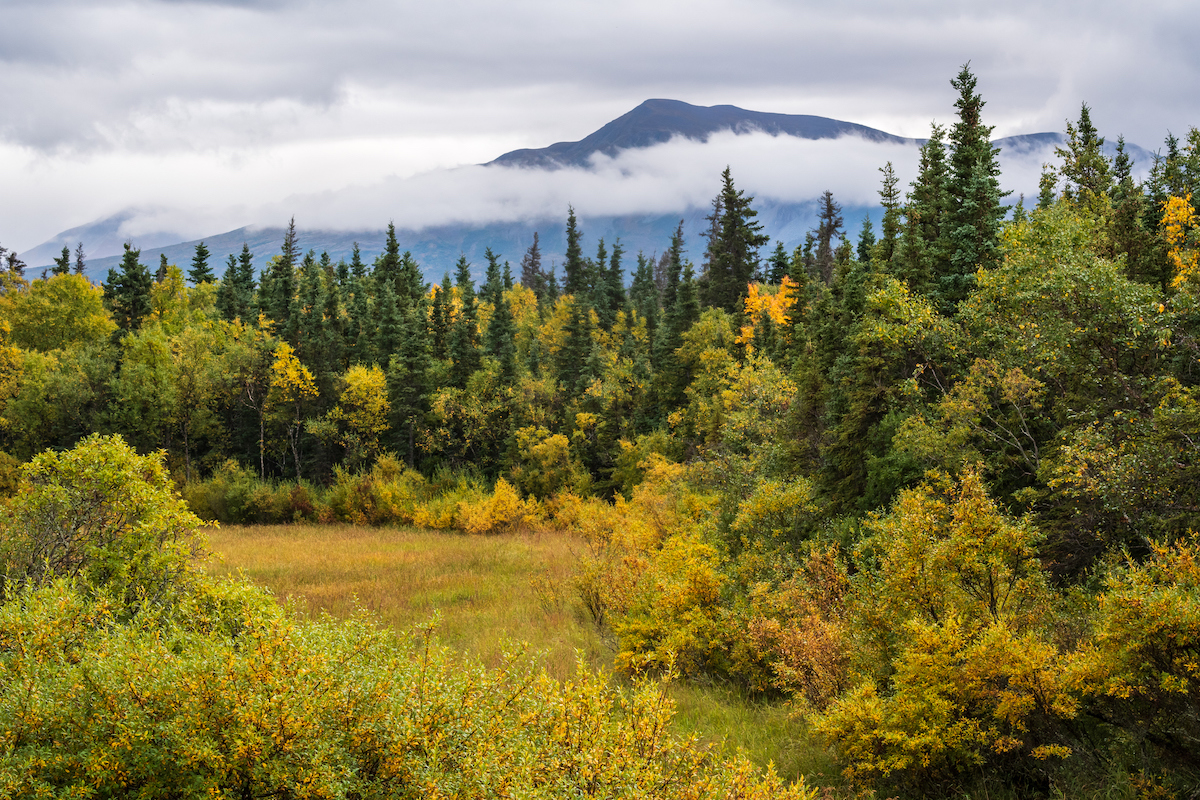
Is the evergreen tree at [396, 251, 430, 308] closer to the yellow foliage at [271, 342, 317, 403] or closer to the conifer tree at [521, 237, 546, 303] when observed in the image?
the yellow foliage at [271, 342, 317, 403]

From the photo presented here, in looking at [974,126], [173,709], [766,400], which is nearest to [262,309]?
[766,400]

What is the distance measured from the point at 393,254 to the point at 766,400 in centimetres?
5292

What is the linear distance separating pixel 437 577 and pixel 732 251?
40594 millimetres

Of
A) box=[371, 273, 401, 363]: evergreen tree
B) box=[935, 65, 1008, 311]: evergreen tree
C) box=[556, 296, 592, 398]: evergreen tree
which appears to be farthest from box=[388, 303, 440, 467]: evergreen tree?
box=[935, 65, 1008, 311]: evergreen tree

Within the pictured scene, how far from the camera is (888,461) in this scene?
18.0m

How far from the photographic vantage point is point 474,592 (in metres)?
24.7

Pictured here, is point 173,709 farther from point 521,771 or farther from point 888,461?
point 888,461

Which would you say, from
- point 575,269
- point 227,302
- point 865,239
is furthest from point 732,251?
point 227,302

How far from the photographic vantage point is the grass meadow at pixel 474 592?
38.4 ft

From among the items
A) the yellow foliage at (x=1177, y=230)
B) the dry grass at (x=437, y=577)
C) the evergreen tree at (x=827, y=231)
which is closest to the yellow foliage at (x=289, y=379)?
the dry grass at (x=437, y=577)

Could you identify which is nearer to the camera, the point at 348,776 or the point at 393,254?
the point at 348,776

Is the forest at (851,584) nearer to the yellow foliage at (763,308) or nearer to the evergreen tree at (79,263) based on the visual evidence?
the yellow foliage at (763,308)

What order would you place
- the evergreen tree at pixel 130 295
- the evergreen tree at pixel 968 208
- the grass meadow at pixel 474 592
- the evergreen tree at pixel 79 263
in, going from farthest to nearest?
the evergreen tree at pixel 79 263
the evergreen tree at pixel 130 295
the evergreen tree at pixel 968 208
the grass meadow at pixel 474 592

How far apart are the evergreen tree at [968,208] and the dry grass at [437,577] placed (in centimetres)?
1603
